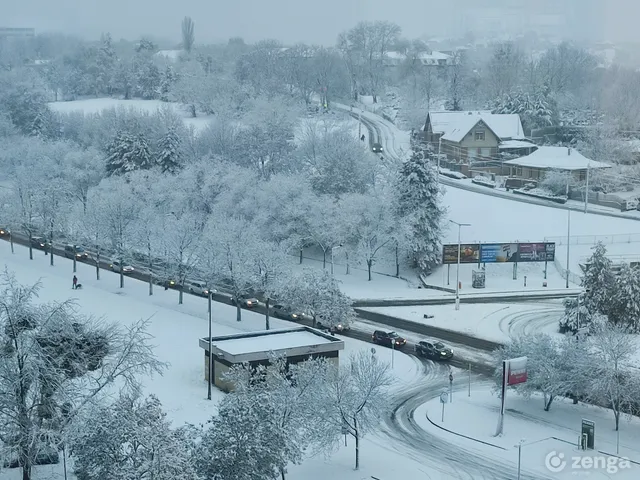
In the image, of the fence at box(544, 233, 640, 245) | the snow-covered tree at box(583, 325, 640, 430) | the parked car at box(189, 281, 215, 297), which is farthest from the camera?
the fence at box(544, 233, 640, 245)

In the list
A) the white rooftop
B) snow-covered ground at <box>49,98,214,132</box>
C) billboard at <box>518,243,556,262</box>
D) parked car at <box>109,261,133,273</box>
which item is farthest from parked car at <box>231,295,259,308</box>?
snow-covered ground at <box>49,98,214,132</box>

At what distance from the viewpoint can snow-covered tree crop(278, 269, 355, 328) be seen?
37188 millimetres

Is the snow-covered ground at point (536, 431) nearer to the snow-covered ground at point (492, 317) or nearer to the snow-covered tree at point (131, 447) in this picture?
the snow-covered ground at point (492, 317)

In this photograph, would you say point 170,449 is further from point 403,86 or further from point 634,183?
point 403,86

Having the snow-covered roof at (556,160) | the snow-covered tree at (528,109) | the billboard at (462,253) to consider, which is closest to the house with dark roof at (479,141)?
the snow-covered roof at (556,160)

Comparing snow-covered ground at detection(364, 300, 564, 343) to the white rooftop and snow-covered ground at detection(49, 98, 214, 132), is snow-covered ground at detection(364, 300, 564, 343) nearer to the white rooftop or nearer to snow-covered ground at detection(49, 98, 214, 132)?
the white rooftop

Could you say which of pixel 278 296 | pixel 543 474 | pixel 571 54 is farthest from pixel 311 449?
pixel 571 54

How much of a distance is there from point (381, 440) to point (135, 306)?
17.7 m

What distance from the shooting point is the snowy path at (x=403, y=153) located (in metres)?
56.7

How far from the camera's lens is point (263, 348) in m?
32.5

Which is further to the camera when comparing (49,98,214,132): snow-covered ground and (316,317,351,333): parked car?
(49,98,214,132): snow-covered ground

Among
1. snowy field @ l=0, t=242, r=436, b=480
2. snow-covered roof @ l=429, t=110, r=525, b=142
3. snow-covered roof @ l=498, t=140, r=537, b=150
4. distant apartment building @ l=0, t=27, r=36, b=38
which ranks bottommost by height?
snowy field @ l=0, t=242, r=436, b=480

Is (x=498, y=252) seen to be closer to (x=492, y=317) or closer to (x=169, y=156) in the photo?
(x=492, y=317)

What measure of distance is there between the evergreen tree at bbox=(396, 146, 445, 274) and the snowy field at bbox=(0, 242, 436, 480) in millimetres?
10493
